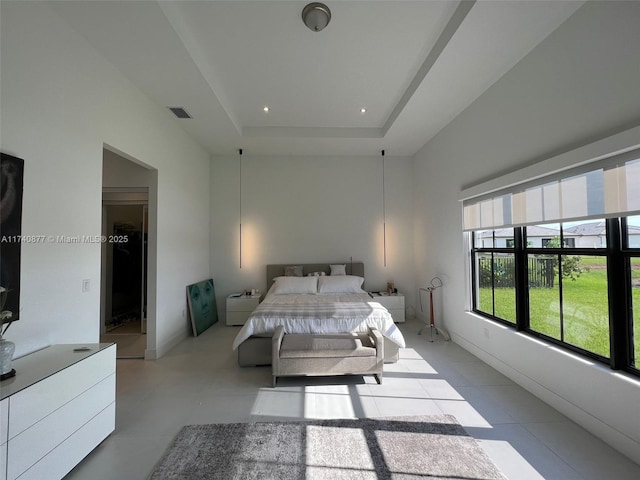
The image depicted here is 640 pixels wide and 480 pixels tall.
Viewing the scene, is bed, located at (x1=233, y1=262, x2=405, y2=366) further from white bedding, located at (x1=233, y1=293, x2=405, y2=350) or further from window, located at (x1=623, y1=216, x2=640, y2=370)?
window, located at (x1=623, y1=216, x2=640, y2=370)

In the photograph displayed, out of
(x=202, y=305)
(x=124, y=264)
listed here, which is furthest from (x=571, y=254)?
(x=124, y=264)

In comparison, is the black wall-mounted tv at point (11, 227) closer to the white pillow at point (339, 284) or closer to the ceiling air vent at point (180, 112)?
the ceiling air vent at point (180, 112)

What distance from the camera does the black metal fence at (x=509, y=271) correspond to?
2629 mm

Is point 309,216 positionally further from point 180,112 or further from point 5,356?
point 5,356

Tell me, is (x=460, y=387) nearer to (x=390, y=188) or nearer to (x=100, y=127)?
(x=390, y=188)

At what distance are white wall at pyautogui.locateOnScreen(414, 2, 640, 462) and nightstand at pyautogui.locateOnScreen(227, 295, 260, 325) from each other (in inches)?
131

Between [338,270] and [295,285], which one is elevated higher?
[338,270]

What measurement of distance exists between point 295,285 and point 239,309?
3.81 ft

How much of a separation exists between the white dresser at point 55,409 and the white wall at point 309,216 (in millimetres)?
3367

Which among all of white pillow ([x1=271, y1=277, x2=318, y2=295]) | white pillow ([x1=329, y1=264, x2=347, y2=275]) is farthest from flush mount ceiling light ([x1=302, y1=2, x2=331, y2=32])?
white pillow ([x1=329, y1=264, x2=347, y2=275])

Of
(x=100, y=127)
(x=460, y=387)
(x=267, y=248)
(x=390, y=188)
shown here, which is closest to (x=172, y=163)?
(x=100, y=127)

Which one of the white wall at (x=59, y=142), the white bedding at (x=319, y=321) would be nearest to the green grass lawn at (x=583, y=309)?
the white bedding at (x=319, y=321)

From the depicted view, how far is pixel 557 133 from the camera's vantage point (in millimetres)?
2346

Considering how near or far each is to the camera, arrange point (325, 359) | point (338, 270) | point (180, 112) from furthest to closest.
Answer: point (338, 270), point (180, 112), point (325, 359)
